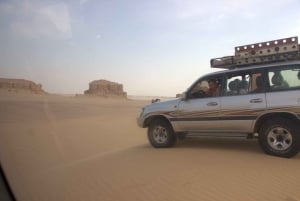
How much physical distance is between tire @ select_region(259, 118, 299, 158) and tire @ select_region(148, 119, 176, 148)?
241 centimetres

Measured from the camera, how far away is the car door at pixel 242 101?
764cm

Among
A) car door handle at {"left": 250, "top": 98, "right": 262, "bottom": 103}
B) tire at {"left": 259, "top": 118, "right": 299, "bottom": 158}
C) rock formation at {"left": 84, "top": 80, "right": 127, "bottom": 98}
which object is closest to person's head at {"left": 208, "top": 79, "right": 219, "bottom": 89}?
car door handle at {"left": 250, "top": 98, "right": 262, "bottom": 103}

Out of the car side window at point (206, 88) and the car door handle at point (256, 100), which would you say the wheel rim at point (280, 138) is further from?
the car side window at point (206, 88)

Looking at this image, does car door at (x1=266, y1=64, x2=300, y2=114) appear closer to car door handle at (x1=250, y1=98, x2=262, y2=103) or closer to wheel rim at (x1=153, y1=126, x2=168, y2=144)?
car door handle at (x1=250, y1=98, x2=262, y2=103)

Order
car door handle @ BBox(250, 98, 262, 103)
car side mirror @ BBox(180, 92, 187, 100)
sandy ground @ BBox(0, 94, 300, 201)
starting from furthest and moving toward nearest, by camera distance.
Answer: car side mirror @ BBox(180, 92, 187, 100)
car door handle @ BBox(250, 98, 262, 103)
sandy ground @ BBox(0, 94, 300, 201)

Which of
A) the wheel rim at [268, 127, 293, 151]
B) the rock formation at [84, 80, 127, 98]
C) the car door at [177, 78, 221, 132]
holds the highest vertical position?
the rock formation at [84, 80, 127, 98]

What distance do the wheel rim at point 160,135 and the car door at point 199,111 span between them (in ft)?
1.76

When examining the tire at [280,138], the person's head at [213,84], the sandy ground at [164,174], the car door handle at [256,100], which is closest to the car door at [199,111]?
the person's head at [213,84]

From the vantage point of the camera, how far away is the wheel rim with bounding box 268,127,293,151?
7.16 meters

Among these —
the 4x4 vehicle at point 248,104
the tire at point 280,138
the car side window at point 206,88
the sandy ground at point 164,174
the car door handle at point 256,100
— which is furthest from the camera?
the car side window at point 206,88

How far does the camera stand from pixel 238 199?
5035 millimetres

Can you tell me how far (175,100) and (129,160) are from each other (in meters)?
1.97

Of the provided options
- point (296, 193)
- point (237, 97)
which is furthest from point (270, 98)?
point (296, 193)

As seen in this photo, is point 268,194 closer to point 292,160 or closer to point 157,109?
point 292,160
